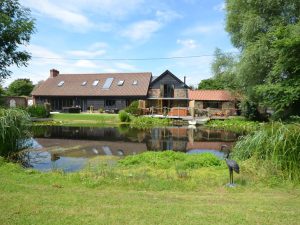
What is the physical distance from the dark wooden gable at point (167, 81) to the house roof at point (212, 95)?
6.18ft

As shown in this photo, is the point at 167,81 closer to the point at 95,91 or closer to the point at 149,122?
the point at 95,91

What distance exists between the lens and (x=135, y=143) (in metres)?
20.2

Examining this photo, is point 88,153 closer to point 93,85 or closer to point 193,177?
point 193,177

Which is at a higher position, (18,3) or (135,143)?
(18,3)

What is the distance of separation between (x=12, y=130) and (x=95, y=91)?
3488 centimetres

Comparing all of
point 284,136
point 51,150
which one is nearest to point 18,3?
point 51,150

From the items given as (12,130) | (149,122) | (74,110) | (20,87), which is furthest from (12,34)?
(20,87)

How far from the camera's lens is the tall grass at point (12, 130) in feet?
38.6

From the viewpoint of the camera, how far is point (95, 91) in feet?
153

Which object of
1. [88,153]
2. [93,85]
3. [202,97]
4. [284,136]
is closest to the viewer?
[284,136]

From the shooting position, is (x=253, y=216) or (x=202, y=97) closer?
(x=253, y=216)

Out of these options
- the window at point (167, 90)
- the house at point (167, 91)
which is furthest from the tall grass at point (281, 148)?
the window at point (167, 90)

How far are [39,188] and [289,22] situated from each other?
27.0 m

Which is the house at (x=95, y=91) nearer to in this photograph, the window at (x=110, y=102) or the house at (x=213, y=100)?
the window at (x=110, y=102)
